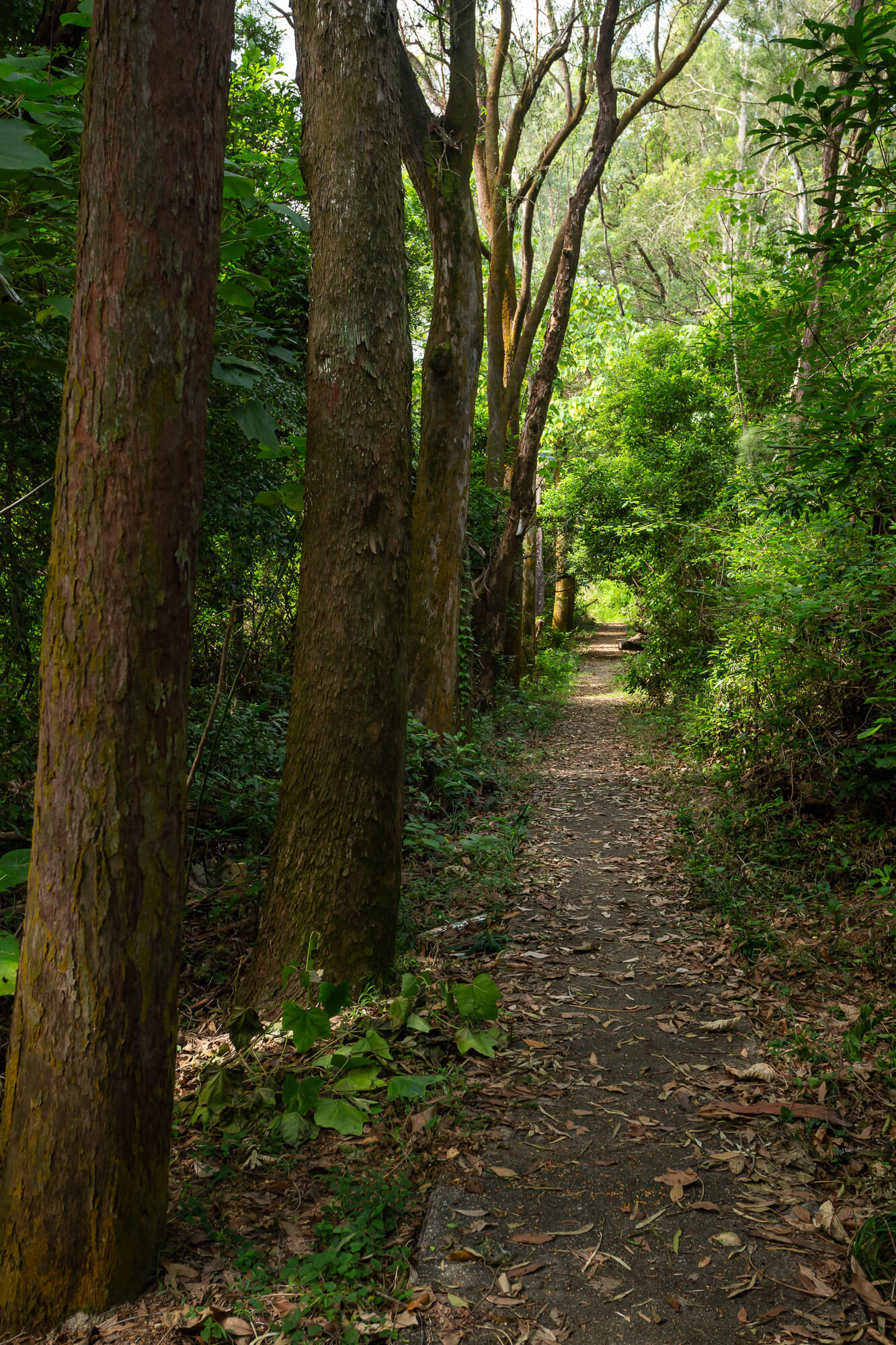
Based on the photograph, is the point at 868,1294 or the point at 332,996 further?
the point at 332,996

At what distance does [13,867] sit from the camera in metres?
2.46

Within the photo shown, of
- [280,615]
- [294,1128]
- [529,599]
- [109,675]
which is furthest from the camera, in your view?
[529,599]

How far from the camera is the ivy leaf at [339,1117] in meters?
2.96

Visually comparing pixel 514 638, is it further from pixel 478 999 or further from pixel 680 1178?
pixel 680 1178

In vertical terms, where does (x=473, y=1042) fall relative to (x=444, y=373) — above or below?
below

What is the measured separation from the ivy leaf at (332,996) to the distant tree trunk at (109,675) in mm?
959

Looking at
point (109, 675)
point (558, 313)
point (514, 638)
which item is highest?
point (558, 313)

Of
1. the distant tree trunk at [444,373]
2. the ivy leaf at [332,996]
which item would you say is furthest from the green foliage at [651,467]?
the ivy leaf at [332,996]

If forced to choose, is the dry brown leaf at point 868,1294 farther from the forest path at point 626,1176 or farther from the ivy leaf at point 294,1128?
the ivy leaf at point 294,1128

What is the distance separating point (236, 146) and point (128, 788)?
4886 mm

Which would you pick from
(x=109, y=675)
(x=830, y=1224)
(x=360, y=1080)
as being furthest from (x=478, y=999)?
(x=109, y=675)

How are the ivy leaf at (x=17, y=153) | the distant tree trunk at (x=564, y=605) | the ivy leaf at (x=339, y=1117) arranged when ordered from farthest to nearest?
1. the distant tree trunk at (x=564, y=605)
2. the ivy leaf at (x=339, y=1117)
3. the ivy leaf at (x=17, y=153)

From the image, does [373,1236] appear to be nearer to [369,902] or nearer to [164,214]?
[369,902]

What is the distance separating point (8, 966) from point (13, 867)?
0.28 metres
